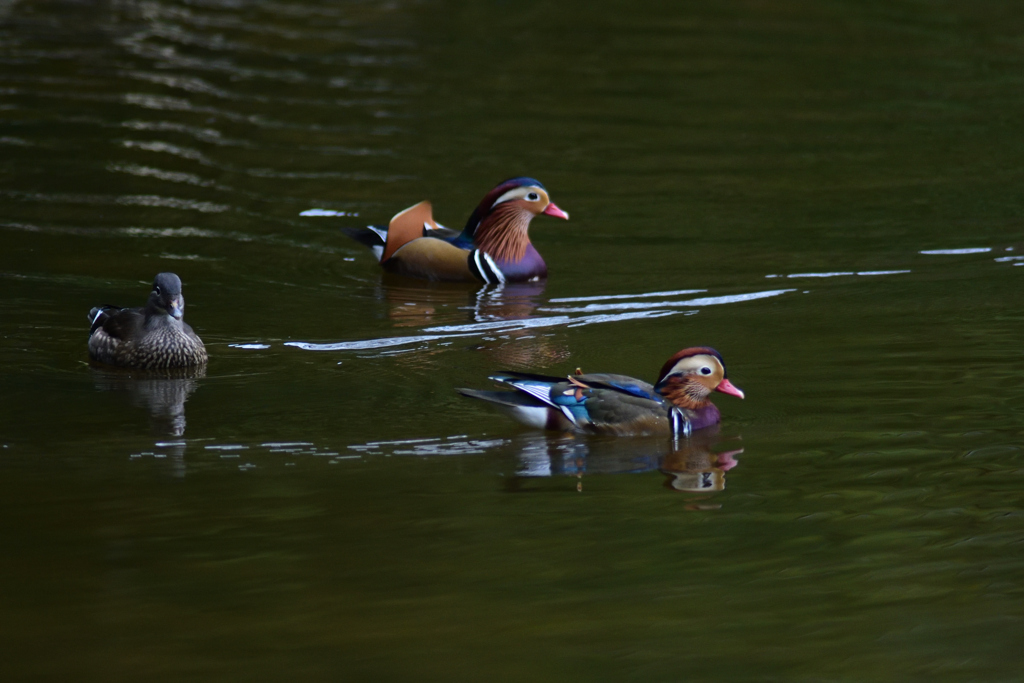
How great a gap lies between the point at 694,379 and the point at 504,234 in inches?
182

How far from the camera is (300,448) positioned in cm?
798

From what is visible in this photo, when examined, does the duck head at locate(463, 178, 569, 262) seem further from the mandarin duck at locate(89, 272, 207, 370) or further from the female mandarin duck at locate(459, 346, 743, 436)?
the female mandarin duck at locate(459, 346, 743, 436)

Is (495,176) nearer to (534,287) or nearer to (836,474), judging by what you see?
(534,287)

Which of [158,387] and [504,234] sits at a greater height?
[504,234]

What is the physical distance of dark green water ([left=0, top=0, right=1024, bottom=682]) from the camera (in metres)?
5.81

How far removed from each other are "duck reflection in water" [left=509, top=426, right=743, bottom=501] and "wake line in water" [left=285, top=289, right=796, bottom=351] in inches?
99.5

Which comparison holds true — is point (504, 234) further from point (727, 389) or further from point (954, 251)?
point (727, 389)

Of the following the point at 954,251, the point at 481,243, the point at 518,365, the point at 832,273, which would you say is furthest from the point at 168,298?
the point at 954,251

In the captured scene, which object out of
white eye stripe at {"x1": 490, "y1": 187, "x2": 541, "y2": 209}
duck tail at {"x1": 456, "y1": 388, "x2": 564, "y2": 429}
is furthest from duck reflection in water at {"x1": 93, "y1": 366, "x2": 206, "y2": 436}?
white eye stripe at {"x1": 490, "y1": 187, "x2": 541, "y2": 209}

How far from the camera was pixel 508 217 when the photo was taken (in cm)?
1268

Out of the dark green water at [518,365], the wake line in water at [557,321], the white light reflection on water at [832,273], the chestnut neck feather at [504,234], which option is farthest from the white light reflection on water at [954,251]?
the chestnut neck feather at [504,234]

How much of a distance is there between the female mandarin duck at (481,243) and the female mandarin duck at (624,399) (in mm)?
4345

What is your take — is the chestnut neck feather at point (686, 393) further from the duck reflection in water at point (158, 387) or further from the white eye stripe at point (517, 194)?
the white eye stripe at point (517, 194)

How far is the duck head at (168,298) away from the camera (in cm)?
960
